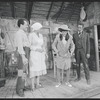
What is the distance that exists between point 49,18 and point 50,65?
2716 millimetres

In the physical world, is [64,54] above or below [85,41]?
below

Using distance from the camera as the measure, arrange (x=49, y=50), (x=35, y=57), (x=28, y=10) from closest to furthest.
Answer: (x=35, y=57) < (x=28, y=10) < (x=49, y=50)

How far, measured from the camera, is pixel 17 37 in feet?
9.69

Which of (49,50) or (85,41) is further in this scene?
(49,50)

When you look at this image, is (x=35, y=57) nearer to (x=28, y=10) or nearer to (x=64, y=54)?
(x=64, y=54)

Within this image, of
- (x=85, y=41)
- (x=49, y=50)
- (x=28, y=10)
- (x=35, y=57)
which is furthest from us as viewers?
(x=49, y=50)

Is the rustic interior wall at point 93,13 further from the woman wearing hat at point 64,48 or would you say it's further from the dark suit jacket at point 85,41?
the woman wearing hat at point 64,48

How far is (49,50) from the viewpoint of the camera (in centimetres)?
725

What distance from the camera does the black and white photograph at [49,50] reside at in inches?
121

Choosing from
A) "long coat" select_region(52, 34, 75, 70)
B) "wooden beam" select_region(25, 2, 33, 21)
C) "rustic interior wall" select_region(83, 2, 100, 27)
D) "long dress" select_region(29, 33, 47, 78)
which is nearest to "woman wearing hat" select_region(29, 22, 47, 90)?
"long dress" select_region(29, 33, 47, 78)

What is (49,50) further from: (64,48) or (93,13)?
(64,48)

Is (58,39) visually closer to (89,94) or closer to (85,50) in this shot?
(85,50)

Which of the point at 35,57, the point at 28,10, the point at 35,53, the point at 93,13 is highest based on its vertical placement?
the point at 28,10

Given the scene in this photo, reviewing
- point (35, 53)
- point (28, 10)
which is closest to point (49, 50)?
point (28, 10)
